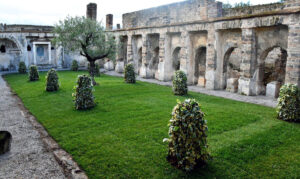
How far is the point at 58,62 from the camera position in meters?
29.9

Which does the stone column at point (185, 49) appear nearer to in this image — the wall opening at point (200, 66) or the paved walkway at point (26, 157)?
the wall opening at point (200, 66)

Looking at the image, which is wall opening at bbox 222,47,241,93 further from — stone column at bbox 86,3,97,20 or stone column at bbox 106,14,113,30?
stone column at bbox 86,3,97,20

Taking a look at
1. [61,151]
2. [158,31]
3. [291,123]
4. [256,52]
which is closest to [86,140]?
[61,151]

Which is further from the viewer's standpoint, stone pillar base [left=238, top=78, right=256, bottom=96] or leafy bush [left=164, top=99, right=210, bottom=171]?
stone pillar base [left=238, top=78, right=256, bottom=96]

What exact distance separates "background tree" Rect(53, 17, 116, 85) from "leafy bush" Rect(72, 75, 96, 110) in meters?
6.17

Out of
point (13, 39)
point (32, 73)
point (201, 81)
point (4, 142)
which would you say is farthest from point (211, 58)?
point (13, 39)

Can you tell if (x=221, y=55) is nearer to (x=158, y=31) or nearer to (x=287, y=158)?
(x=158, y=31)

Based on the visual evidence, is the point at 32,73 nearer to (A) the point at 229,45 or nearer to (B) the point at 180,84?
(B) the point at 180,84

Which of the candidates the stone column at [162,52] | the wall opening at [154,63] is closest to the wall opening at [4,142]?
the stone column at [162,52]

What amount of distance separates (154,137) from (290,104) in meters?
5.20

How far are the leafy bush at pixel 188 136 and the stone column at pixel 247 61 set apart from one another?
9.48 m

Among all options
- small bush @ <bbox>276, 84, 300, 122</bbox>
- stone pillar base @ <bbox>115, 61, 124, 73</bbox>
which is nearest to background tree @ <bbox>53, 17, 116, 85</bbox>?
stone pillar base @ <bbox>115, 61, 124, 73</bbox>

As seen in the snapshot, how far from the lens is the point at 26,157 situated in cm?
652

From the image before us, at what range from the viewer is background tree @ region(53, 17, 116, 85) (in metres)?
16.5
